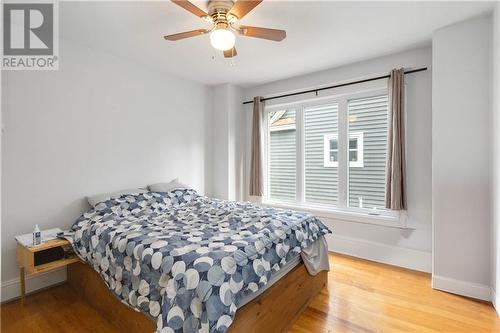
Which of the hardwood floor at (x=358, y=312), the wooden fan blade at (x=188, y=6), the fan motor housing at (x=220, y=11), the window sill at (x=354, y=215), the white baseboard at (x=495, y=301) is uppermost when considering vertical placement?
the fan motor housing at (x=220, y=11)

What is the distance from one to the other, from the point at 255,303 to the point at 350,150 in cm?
245

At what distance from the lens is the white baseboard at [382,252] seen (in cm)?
300

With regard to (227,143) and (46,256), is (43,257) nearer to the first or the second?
(46,256)

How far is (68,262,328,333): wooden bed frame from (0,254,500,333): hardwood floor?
3.1 inches

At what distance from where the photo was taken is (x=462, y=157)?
2.47 metres

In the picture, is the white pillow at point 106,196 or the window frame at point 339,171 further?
the window frame at point 339,171

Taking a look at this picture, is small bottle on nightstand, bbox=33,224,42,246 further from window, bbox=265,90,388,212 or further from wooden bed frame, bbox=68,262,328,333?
window, bbox=265,90,388,212

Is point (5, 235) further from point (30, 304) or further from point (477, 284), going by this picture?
point (477, 284)

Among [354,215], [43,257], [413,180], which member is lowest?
[43,257]

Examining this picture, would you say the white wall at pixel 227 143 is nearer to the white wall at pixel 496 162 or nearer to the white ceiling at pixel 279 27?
the white ceiling at pixel 279 27

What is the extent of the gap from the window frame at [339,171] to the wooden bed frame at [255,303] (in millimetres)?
1146

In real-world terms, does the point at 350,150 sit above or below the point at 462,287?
above

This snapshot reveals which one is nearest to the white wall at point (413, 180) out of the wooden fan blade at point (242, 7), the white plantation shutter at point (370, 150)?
the white plantation shutter at point (370, 150)

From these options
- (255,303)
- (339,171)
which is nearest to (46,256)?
(255,303)
